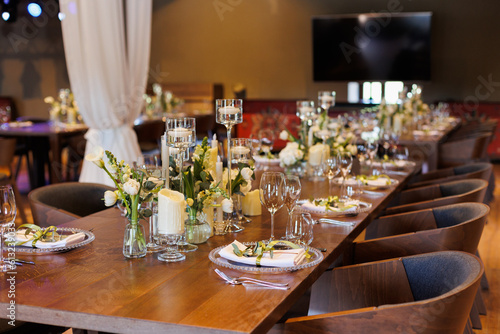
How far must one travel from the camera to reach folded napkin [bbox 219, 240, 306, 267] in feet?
5.98

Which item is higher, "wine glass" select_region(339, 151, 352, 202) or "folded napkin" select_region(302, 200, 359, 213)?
"wine glass" select_region(339, 151, 352, 202)

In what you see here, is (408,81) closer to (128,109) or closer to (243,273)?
(128,109)

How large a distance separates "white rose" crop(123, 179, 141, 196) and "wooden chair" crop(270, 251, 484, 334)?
2.05ft

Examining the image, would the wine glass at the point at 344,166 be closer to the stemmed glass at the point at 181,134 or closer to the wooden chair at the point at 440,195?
the wooden chair at the point at 440,195

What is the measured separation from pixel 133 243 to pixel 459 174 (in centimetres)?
296

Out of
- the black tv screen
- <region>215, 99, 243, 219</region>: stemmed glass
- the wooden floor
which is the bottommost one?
the wooden floor

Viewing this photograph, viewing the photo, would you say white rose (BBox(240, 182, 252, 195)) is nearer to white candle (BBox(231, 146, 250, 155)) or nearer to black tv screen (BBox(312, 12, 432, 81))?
white candle (BBox(231, 146, 250, 155))

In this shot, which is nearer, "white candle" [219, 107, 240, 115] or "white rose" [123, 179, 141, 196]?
"white rose" [123, 179, 141, 196]

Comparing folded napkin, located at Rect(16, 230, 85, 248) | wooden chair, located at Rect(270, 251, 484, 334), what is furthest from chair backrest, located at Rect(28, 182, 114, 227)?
wooden chair, located at Rect(270, 251, 484, 334)

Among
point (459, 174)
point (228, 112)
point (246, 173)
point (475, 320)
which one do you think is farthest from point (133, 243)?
point (459, 174)

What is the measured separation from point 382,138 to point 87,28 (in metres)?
2.41

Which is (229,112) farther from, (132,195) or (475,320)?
(475,320)

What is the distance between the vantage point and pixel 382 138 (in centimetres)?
418

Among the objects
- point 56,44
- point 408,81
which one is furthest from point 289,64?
point 56,44
